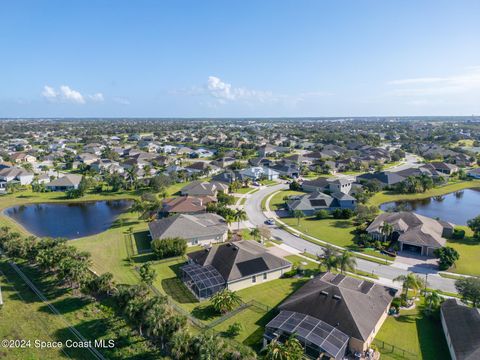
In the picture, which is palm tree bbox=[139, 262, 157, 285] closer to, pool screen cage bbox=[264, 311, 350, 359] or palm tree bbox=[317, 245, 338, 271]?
pool screen cage bbox=[264, 311, 350, 359]

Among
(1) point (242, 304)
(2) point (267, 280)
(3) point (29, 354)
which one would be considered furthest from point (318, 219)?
(3) point (29, 354)

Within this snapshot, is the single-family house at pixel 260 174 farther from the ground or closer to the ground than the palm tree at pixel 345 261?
farther from the ground

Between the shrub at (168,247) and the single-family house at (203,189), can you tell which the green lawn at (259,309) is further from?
the single-family house at (203,189)

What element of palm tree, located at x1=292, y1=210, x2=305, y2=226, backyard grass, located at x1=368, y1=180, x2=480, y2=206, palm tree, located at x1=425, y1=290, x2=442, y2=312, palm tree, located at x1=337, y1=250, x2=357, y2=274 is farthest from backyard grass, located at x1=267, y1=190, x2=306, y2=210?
palm tree, located at x1=425, y1=290, x2=442, y2=312

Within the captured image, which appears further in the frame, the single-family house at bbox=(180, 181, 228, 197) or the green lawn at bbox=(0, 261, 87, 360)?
the single-family house at bbox=(180, 181, 228, 197)

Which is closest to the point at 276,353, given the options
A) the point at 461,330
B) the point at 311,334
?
the point at 311,334

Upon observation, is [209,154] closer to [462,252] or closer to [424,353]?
[462,252]

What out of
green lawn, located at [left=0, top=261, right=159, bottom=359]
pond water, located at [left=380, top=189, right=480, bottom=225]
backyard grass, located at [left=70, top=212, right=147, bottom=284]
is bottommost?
pond water, located at [left=380, top=189, right=480, bottom=225]

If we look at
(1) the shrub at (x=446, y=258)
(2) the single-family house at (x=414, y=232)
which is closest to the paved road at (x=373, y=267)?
(1) the shrub at (x=446, y=258)
